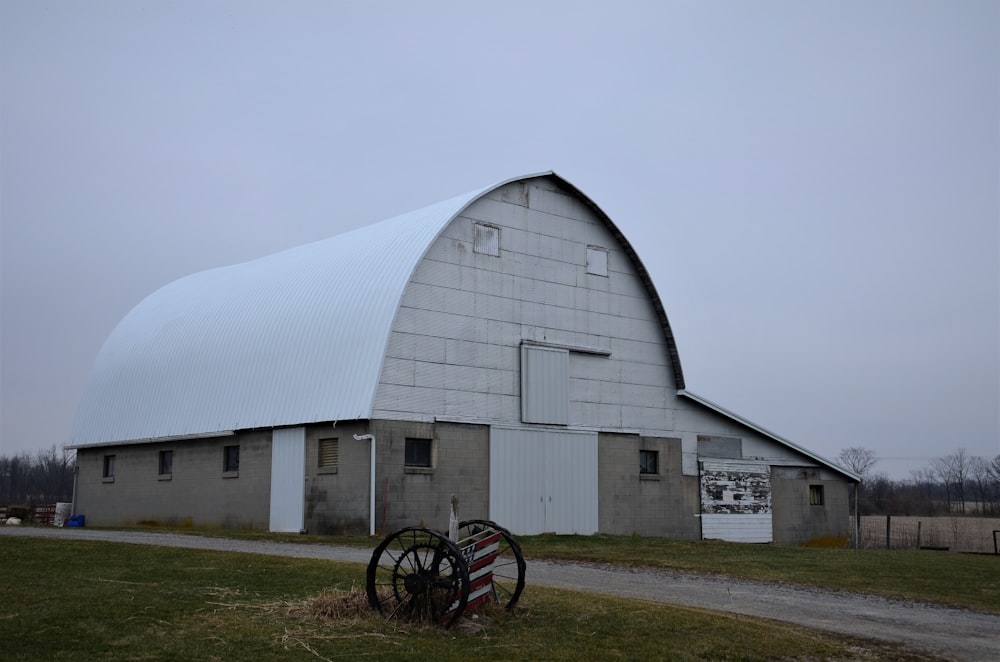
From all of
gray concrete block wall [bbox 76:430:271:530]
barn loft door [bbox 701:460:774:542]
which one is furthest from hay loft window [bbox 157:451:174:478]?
barn loft door [bbox 701:460:774:542]

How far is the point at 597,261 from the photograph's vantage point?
122 feet

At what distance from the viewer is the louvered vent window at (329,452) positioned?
30906 mm

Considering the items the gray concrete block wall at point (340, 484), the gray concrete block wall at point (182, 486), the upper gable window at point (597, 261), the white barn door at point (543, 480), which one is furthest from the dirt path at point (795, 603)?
the upper gable window at point (597, 261)

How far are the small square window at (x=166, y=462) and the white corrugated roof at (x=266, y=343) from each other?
0.91m

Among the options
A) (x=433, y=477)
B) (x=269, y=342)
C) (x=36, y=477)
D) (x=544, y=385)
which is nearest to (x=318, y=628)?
(x=433, y=477)

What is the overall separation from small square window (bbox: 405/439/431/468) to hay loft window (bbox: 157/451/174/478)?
42.2 ft

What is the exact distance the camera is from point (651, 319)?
3850 cm

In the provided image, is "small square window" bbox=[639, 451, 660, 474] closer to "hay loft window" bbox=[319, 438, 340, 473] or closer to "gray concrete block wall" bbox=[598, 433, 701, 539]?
"gray concrete block wall" bbox=[598, 433, 701, 539]

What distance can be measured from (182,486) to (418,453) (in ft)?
37.9

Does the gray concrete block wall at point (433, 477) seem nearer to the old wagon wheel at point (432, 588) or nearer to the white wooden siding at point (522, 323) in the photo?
the white wooden siding at point (522, 323)

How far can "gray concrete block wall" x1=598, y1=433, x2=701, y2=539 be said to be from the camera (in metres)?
35.4

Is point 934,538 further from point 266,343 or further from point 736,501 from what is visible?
point 266,343

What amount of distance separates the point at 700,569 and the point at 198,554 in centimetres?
1095

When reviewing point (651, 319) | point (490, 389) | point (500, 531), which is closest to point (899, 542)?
point (651, 319)
